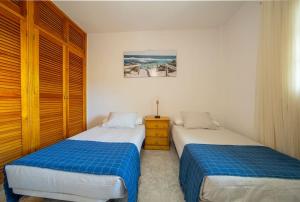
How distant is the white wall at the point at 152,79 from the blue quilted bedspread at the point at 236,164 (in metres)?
1.68

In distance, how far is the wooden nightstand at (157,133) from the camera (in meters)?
2.78

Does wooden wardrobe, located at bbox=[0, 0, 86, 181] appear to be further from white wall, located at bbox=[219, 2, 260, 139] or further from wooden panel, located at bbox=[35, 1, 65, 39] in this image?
white wall, located at bbox=[219, 2, 260, 139]

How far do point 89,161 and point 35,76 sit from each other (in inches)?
60.2

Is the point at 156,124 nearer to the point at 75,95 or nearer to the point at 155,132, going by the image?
the point at 155,132

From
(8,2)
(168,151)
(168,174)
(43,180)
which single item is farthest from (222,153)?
(8,2)

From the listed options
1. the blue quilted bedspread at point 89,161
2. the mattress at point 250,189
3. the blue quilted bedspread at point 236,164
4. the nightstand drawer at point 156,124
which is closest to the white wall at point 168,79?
the nightstand drawer at point 156,124

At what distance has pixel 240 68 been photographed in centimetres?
243

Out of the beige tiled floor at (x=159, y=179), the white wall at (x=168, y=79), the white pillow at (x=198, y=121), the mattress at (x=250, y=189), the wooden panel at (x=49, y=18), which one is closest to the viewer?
the mattress at (x=250, y=189)

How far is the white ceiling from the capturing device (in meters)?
2.23

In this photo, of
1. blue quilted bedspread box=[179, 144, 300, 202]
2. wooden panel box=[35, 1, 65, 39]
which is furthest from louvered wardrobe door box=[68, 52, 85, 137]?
blue quilted bedspread box=[179, 144, 300, 202]

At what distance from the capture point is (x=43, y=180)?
1.16 meters

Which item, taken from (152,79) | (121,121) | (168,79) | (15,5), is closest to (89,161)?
(121,121)

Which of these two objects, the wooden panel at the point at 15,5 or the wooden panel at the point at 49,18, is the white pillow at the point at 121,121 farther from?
the wooden panel at the point at 15,5

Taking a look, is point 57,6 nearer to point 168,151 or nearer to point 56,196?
point 56,196
